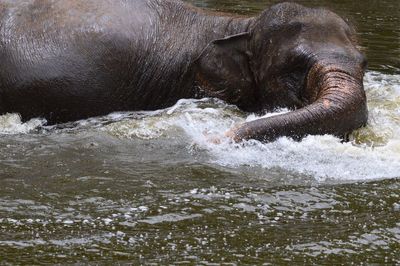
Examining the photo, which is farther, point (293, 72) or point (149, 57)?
point (149, 57)

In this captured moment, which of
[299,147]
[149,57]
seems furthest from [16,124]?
[299,147]

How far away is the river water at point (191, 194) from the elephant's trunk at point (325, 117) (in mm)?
80

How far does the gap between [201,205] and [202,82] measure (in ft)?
8.91

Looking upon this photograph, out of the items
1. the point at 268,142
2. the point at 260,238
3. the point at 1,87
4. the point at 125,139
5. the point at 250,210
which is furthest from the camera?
the point at 1,87

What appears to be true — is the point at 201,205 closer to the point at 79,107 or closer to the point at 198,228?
the point at 198,228

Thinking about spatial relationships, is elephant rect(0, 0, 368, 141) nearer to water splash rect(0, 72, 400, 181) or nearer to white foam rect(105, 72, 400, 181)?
water splash rect(0, 72, 400, 181)

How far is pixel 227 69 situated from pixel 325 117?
64.0 inches

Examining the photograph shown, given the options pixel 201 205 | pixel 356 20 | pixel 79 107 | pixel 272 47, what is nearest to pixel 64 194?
pixel 201 205

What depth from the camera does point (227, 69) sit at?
7699mm

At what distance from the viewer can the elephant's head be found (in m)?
6.27

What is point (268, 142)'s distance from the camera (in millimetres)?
6219

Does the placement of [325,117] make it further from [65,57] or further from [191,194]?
[65,57]

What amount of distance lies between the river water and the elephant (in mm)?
285

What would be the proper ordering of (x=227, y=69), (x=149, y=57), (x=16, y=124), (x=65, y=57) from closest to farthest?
(x=16, y=124) < (x=65, y=57) < (x=227, y=69) < (x=149, y=57)
